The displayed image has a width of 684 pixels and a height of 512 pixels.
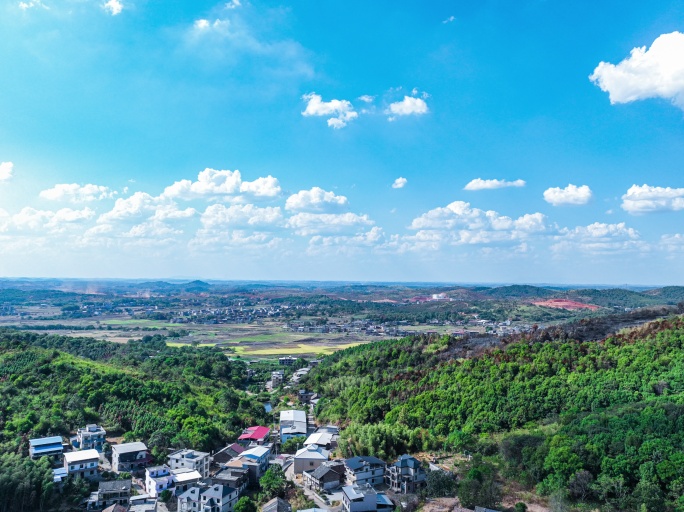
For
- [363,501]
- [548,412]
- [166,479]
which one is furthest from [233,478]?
[548,412]

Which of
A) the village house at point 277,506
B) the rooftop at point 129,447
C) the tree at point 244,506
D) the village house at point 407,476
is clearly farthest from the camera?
the rooftop at point 129,447

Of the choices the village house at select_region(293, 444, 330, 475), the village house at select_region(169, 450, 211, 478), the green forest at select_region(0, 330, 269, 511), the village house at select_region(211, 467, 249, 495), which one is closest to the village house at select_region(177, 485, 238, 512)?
the village house at select_region(211, 467, 249, 495)

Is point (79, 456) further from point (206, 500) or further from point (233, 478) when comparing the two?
point (233, 478)

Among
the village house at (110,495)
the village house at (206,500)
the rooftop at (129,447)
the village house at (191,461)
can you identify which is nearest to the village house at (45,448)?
the rooftop at (129,447)

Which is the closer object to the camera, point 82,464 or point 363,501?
point 363,501

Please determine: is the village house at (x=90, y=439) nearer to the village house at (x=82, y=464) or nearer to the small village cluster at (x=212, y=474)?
the small village cluster at (x=212, y=474)

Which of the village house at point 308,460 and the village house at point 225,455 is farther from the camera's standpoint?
the village house at point 225,455
